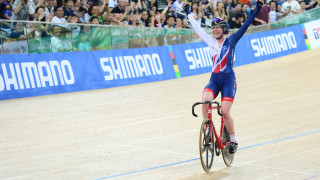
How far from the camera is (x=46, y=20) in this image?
1285 centimetres

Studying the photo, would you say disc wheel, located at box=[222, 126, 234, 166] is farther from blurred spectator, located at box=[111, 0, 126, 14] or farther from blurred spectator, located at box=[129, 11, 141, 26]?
blurred spectator, located at box=[129, 11, 141, 26]

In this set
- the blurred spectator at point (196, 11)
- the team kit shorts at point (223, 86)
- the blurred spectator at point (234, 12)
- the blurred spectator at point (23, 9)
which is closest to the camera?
the team kit shorts at point (223, 86)

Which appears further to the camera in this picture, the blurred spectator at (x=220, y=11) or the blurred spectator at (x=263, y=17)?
the blurred spectator at (x=263, y=17)

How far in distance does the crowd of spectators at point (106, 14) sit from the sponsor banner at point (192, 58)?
38.5 inches

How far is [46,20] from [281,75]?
274 inches

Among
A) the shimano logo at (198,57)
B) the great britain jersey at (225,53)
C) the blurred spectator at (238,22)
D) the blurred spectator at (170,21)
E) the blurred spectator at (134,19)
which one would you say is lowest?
the shimano logo at (198,57)

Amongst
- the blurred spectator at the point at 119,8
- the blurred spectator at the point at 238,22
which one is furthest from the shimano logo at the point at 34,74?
the blurred spectator at the point at 238,22

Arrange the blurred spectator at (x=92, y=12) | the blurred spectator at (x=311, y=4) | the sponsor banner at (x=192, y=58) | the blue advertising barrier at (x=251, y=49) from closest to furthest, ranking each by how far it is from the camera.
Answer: the blurred spectator at (x=92, y=12)
the sponsor banner at (x=192, y=58)
the blue advertising barrier at (x=251, y=49)
the blurred spectator at (x=311, y=4)

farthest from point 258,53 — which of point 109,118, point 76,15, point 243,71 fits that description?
point 109,118

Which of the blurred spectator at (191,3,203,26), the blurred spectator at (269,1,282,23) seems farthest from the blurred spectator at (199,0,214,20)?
the blurred spectator at (269,1,282,23)

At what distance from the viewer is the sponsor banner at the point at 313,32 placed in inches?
770

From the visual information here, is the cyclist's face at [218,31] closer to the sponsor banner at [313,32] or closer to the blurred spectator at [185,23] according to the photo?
the blurred spectator at [185,23]

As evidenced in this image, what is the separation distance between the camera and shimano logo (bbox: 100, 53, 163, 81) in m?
13.6

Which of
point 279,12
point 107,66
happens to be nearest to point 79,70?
point 107,66
